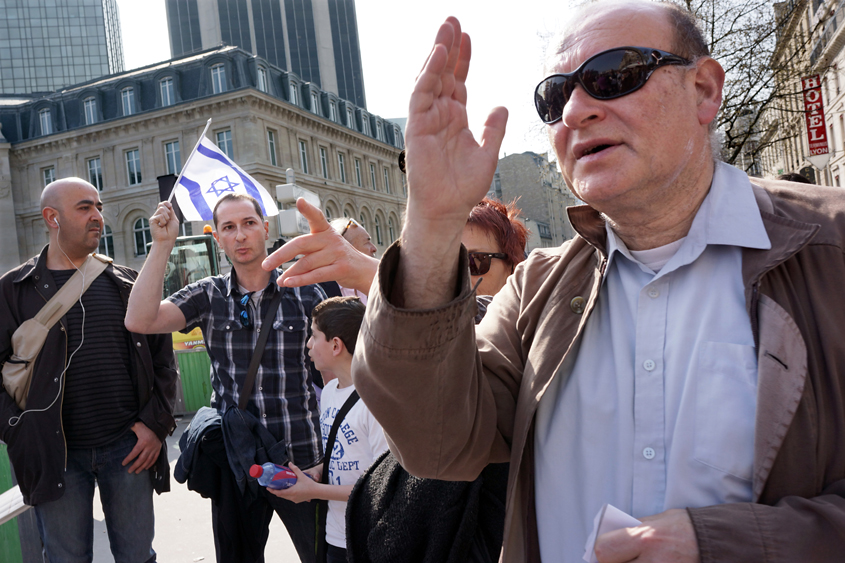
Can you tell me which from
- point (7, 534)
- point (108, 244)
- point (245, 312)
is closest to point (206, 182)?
point (245, 312)

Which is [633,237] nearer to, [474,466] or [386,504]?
[474,466]

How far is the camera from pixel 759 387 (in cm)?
113

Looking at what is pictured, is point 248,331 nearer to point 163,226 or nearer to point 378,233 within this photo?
point 163,226

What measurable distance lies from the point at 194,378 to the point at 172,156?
31.7 meters

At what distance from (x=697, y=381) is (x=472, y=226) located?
5.87 ft

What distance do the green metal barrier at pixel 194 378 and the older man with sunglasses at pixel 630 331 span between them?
8406 mm

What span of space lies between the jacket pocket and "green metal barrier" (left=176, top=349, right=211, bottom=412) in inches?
345

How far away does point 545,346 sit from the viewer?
1397mm

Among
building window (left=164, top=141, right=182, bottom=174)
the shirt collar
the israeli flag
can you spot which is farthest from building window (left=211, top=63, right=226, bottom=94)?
the shirt collar

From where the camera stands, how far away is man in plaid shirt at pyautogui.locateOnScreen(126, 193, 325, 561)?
3148 millimetres

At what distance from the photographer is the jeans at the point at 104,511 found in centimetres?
320

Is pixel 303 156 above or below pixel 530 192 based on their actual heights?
above

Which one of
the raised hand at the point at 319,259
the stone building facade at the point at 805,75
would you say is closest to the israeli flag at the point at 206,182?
the raised hand at the point at 319,259

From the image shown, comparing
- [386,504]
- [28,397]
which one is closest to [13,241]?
[28,397]
